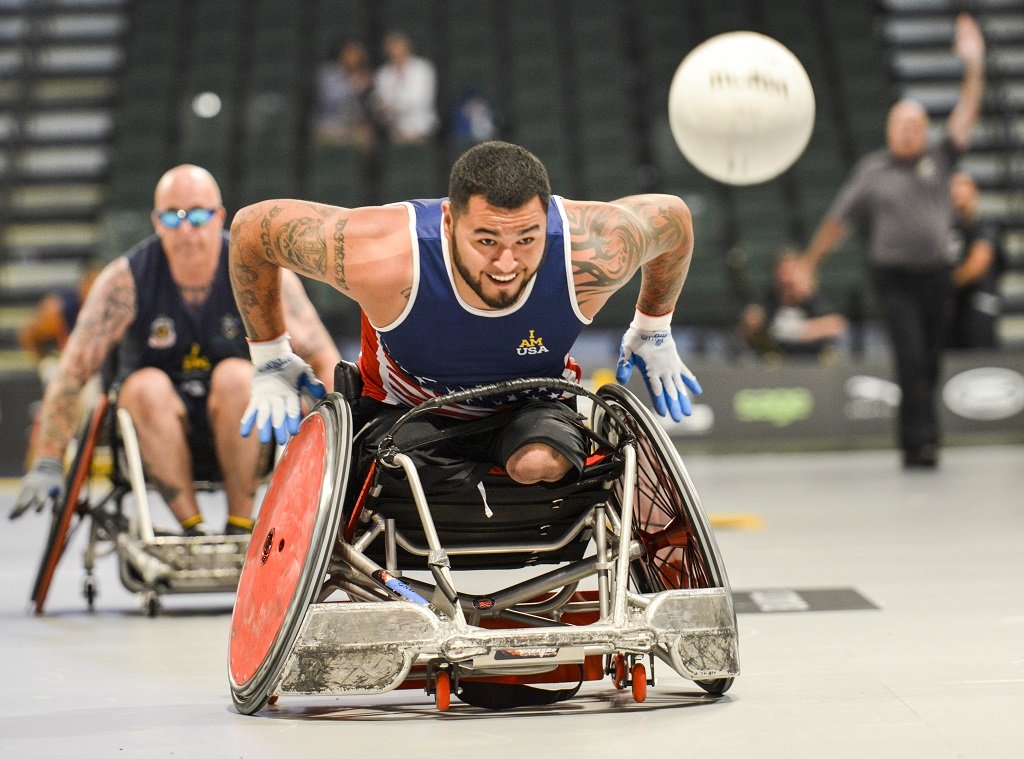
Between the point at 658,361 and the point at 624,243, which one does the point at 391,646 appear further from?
the point at 658,361

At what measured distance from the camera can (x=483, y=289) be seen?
10.7 feet

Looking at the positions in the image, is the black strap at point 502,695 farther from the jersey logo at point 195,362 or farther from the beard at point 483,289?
the jersey logo at point 195,362

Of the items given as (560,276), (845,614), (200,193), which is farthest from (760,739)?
(200,193)

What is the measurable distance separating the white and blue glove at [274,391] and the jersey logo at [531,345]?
76 cm

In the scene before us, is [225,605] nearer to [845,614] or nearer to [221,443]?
[221,443]

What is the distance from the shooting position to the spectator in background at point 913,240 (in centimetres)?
891

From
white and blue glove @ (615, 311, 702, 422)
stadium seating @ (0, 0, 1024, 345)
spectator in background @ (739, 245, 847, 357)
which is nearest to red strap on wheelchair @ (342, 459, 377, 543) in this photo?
white and blue glove @ (615, 311, 702, 422)

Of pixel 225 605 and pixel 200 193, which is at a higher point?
pixel 200 193

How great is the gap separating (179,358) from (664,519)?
2.27m

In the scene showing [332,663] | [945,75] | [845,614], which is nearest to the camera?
[332,663]

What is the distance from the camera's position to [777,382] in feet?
36.4

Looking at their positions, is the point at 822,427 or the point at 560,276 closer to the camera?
the point at 560,276

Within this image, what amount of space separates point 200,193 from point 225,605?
1.36m

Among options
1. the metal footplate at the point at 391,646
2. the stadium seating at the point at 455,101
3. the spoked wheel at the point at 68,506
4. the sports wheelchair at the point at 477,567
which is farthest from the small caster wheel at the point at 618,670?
the stadium seating at the point at 455,101
